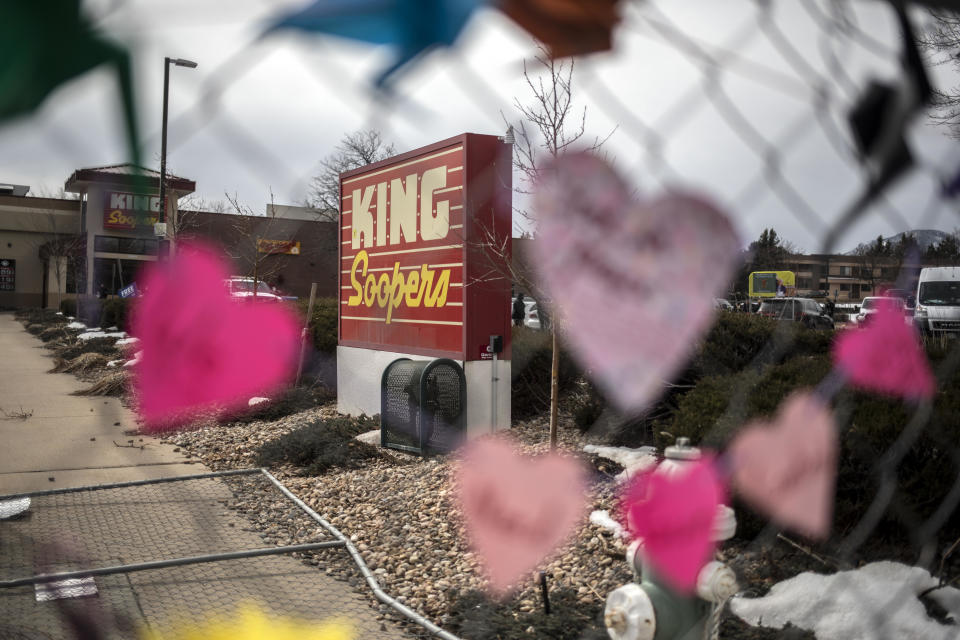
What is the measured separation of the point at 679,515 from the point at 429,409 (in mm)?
5211

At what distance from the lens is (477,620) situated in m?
3.40

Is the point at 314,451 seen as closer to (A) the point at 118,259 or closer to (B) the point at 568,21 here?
(A) the point at 118,259

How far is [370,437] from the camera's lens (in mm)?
7250

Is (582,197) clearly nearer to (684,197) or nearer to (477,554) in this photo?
(684,197)

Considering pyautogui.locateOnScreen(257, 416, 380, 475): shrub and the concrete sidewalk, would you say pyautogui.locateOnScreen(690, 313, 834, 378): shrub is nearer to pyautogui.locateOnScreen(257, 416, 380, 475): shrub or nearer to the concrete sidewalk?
pyautogui.locateOnScreen(257, 416, 380, 475): shrub

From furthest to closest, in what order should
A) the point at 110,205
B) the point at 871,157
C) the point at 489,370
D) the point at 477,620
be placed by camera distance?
the point at 489,370
the point at 477,620
the point at 871,157
the point at 110,205

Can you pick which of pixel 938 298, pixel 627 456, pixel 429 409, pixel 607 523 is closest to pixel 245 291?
pixel 607 523

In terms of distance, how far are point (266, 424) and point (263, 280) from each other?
670 cm

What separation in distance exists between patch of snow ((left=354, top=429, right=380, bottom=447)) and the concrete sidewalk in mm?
1402

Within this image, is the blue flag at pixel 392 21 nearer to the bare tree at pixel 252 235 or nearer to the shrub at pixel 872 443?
the bare tree at pixel 252 235

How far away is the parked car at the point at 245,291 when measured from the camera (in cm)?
94

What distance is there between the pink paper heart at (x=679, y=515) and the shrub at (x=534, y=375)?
5.82 meters

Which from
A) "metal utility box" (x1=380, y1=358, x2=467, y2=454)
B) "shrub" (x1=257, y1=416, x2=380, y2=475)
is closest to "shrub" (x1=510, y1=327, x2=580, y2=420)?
"metal utility box" (x1=380, y1=358, x2=467, y2=454)

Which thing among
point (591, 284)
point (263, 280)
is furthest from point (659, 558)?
point (263, 280)
